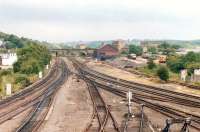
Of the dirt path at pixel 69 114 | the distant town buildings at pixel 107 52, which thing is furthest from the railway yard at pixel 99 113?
the distant town buildings at pixel 107 52

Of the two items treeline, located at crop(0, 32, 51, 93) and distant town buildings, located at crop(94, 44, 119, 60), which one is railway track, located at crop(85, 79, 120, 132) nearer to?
treeline, located at crop(0, 32, 51, 93)

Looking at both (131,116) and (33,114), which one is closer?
(131,116)

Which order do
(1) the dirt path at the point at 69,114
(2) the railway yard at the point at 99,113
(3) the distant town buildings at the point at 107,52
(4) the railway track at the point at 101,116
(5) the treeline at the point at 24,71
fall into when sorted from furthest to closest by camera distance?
(3) the distant town buildings at the point at 107,52
(5) the treeline at the point at 24,71
(1) the dirt path at the point at 69,114
(2) the railway yard at the point at 99,113
(4) the railway track at the point at 101,116

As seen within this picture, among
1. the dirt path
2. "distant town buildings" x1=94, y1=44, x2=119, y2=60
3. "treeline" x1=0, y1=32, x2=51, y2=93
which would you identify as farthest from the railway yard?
"distant town buildings" x1=94, y1=44, x2=119, y2=60

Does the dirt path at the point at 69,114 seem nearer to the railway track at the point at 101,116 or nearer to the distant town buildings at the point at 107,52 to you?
the railway track at the point at 101,116

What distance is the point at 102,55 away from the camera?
148 metres

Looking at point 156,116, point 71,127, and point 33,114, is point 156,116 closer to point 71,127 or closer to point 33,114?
point 71,127

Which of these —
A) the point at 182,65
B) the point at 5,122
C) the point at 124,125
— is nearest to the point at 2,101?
the point at 5,122

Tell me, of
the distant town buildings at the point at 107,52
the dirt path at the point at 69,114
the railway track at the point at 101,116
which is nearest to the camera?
the railway track at the point at 101,116

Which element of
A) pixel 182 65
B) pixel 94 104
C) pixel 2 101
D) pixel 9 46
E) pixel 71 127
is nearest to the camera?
pixel 71 127

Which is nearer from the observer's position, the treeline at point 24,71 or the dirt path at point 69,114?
the dirt path at point 69,114

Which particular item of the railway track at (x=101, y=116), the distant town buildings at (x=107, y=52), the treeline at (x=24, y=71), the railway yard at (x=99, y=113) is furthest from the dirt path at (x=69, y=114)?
the distant town buildings at (x=107, y=52)

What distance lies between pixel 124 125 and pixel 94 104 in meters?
9.54

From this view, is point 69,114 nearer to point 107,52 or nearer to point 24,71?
point 24,71
